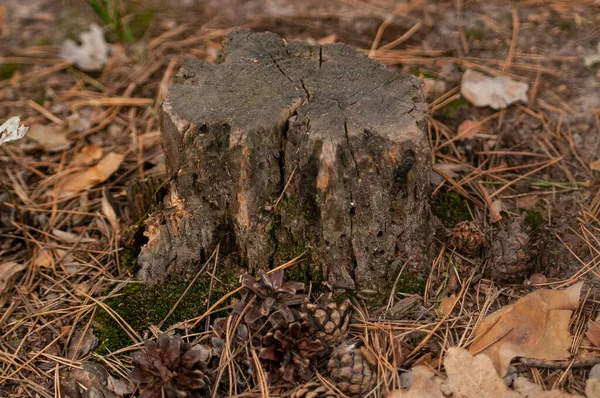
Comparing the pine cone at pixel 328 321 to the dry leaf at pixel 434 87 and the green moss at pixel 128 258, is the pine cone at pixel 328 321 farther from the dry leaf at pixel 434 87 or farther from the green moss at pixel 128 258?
the dry leaf at pixel 434 87

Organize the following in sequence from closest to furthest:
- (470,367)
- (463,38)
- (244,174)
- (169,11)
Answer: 1. (470,367)
2. (244,174)
3. (463,38)
4. (169,11)

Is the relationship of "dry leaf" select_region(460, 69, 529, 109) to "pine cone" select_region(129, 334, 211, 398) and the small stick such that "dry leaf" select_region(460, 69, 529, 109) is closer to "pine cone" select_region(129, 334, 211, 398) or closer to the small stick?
the small stick

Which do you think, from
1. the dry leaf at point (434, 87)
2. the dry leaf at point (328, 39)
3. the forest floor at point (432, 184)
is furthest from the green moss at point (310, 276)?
the dry leaf at point (328, 39)

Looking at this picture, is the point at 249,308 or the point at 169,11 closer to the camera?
the point at 249,308

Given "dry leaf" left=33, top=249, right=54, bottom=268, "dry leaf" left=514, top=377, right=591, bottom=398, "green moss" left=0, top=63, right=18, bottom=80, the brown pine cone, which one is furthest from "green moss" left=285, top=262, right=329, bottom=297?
"green moss" left=0, top=63, right=18, bottom=80

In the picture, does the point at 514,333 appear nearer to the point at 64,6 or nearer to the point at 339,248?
the point at 339,248

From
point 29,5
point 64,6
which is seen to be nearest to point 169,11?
point 64,6
